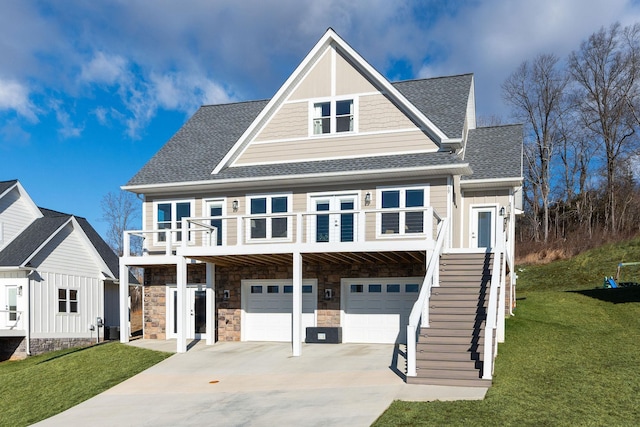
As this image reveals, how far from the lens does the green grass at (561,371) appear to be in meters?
9.20

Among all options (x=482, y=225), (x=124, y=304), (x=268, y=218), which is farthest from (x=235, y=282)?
(x=482, y=225)

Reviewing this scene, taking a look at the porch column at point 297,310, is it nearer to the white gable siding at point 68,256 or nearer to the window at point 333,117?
the window at point 333,117

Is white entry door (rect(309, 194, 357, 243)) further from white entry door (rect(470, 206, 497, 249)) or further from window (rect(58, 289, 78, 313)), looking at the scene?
window (rect(58, 289, 78, 313))

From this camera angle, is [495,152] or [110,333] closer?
[495,152]

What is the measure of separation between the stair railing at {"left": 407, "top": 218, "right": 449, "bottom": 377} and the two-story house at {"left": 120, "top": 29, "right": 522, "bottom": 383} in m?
0.23

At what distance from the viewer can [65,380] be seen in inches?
574

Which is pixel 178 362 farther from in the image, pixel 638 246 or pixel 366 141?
pixel 638 246

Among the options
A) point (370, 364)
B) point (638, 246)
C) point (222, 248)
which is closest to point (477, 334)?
point (370, 364)

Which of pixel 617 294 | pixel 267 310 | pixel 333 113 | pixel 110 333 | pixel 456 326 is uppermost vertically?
pixel 333 113

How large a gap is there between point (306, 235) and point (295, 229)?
0.55 metres

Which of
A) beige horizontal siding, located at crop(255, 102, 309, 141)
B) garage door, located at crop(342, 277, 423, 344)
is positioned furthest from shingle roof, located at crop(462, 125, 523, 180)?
beige horizontal siding, located at crop(255, 102, 309, 141)

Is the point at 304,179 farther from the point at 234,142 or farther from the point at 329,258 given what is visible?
the point at 234,142

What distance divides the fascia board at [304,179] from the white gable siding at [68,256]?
6.59 m

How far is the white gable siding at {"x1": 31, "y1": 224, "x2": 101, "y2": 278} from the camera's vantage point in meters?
23.5
